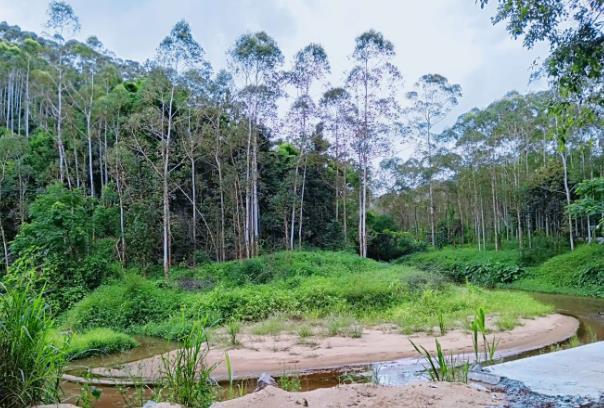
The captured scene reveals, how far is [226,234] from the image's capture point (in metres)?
21.1

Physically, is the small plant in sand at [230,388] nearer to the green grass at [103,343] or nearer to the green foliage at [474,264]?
the green grass at [103,343]

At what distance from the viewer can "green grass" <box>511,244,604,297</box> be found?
17594 millimetres

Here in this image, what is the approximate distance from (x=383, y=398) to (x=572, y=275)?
18442 millimetres

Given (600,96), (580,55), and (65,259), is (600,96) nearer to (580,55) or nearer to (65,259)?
(580,55)

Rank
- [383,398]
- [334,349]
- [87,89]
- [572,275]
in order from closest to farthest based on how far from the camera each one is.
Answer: [383,398] < [334,349] < [572,275] < [87,89]

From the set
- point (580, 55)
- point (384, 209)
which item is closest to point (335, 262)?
point (580, 55)

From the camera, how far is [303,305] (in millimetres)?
12328

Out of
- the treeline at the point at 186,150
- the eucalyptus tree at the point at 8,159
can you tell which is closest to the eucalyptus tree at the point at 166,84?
the treeline at the point at 186,150

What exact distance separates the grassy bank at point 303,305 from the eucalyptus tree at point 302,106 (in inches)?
347

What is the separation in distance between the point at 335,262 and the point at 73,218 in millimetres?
10489

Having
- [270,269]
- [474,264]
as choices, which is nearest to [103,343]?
[270,269]

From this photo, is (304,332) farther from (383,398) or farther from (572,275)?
(572,275)

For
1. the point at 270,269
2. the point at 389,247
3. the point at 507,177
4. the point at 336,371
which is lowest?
the point at 336,371

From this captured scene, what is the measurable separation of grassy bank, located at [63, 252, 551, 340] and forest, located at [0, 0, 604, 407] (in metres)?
0.06
